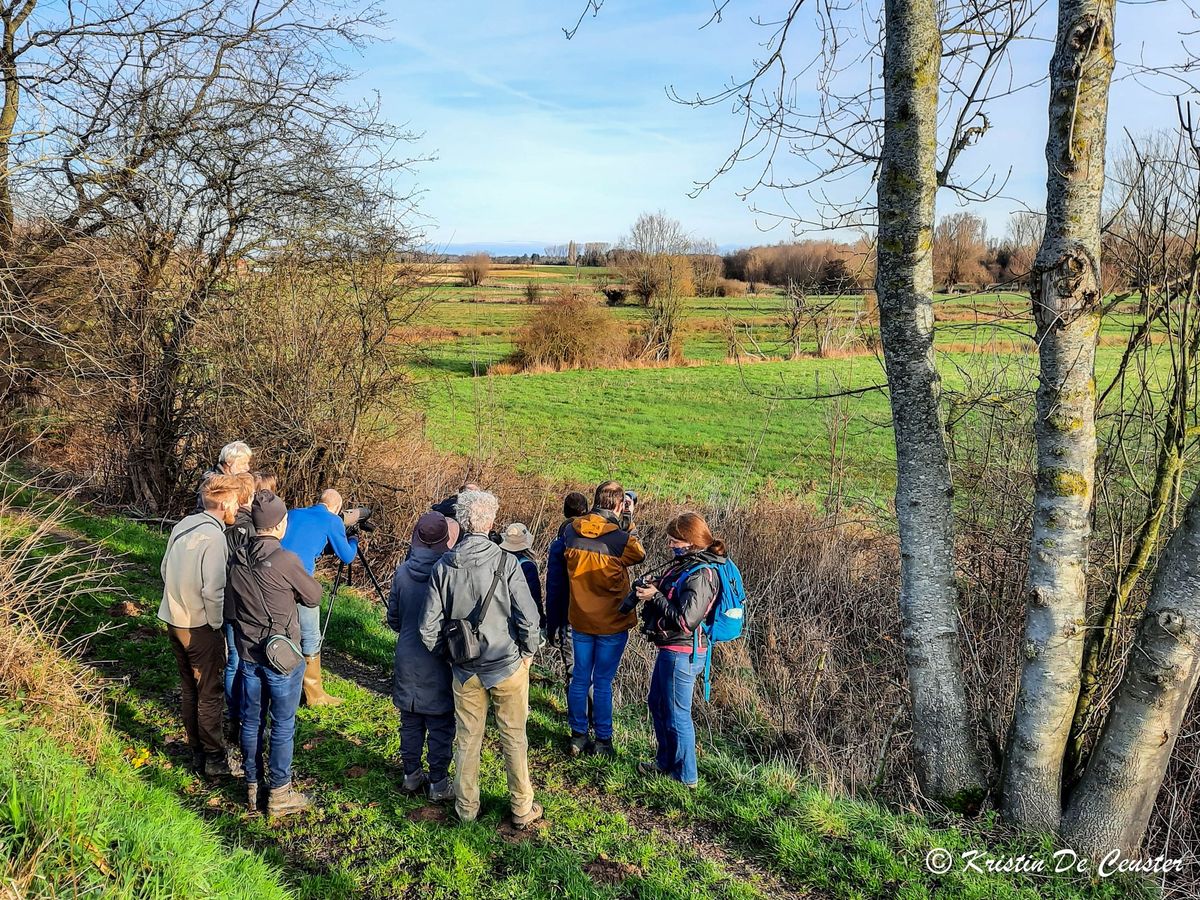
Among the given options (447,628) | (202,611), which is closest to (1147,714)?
(447,628)

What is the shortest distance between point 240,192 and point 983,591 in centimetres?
1031

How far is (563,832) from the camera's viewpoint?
14.4ft

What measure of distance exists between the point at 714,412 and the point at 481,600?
62.9 feet

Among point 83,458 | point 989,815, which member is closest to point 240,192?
point 83,458

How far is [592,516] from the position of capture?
5184 millimetres

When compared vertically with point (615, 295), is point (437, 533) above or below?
below

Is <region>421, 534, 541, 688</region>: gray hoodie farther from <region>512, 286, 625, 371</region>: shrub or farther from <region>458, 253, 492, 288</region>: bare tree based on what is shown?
<region>458, 253, 492, 288</region>: bare tree

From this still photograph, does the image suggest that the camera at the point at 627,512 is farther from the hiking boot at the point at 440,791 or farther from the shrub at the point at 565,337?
the shrub at the point at 565,337

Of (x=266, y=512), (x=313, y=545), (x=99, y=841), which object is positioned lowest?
(x=99, y=841)

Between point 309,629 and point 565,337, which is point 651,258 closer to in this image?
point 565,337

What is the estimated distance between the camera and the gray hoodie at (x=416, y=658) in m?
4.49

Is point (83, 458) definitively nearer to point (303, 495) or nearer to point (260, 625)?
point (303, 495)

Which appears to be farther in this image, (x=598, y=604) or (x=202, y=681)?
(x=598, y=604)

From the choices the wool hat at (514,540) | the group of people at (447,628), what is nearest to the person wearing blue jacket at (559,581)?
the group of people at (447,628)
